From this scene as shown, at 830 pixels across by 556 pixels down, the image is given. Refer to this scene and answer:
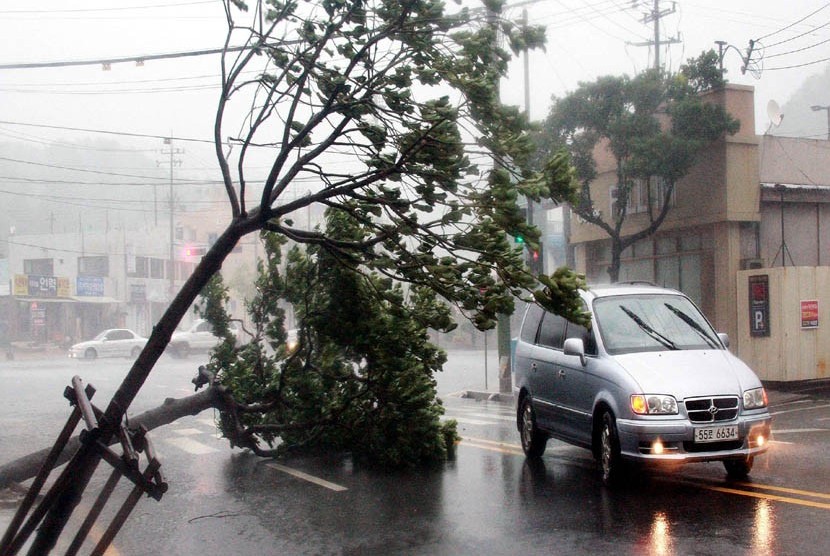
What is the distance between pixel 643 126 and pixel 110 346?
32717 millimetres

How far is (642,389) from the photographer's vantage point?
27.5ft

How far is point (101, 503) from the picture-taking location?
4074 millimetres

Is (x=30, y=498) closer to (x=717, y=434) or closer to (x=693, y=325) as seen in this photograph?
(x=717, y=434)

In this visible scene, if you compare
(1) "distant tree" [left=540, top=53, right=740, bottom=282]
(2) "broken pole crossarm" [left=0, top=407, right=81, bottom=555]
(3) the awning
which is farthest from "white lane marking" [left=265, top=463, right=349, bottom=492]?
(3) the awning

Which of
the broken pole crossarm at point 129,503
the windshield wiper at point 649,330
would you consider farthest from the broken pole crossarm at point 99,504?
the windshield wiper at point 649,330

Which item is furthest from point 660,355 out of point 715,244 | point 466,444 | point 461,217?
point 715,244

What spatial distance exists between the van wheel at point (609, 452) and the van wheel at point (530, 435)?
73.5 inches

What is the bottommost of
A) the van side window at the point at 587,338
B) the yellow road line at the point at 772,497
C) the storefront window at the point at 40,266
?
the yellow road line at the point at 772,497

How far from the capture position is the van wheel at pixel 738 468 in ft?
29.1

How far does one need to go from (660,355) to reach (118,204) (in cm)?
10212

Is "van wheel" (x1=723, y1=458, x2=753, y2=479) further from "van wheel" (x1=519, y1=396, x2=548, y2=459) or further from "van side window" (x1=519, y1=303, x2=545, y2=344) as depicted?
"van side window" (x1=519, y1=303, x2=545, y2=344)

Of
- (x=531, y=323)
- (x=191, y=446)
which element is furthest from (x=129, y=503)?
(x=191, y=446)

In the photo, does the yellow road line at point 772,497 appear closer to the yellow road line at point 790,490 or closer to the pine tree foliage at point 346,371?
the yellow road line at point 790,490

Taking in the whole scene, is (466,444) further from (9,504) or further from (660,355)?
(9,504)
